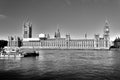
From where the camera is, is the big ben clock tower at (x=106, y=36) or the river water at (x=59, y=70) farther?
the big ben clock tower at (x=106, y=36)

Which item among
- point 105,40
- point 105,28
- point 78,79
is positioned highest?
point 105,28

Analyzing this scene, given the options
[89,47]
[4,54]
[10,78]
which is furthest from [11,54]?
[89,47]

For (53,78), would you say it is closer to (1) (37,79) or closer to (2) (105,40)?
(1) (37,79)

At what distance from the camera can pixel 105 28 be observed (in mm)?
193875

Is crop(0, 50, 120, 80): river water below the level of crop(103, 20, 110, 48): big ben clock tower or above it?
below

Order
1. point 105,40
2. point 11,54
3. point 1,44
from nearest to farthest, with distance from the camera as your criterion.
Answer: point 11,54
point 1,44
point 105,40

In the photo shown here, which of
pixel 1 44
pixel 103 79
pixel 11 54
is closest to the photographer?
pixel 103 79

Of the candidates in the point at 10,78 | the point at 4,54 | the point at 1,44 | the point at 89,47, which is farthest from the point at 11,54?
the point at 89,47

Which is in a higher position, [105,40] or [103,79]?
[105,40]

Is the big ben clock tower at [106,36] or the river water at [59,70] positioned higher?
the big ben clock tower at [106,36]

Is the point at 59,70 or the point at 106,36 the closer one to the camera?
the point at 59,70

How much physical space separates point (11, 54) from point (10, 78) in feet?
133

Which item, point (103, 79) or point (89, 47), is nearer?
point (103, 79)

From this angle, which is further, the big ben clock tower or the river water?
the big ben clock tower
